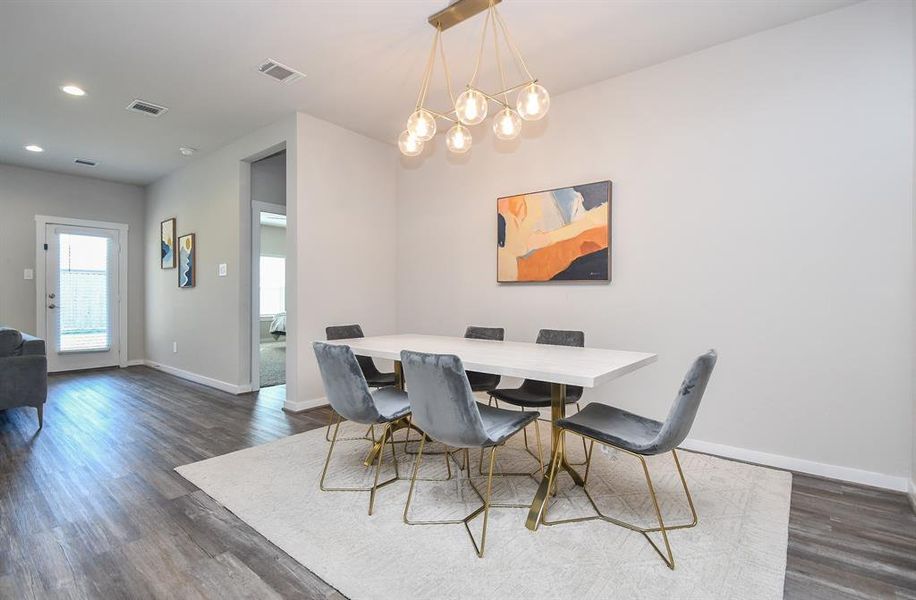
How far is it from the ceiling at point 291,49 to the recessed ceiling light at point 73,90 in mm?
56

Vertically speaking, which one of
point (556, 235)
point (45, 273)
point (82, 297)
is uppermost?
point (556, 235)

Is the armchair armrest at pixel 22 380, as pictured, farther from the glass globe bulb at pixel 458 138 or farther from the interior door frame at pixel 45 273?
the glass globe bulb at pixel 458 138

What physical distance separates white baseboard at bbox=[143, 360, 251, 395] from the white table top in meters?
2.24

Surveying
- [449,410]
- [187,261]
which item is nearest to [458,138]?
[449,410]

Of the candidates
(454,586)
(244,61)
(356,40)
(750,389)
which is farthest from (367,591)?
(244,61)

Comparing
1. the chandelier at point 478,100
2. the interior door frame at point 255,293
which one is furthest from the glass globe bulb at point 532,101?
the interior door frame at point 255,293

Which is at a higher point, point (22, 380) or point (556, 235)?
point (556, 235)

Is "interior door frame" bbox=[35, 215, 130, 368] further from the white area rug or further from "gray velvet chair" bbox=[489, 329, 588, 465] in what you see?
"gray velvet chair" bbox=[489, 329, 588, 465]

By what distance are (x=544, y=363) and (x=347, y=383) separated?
98 centimetres

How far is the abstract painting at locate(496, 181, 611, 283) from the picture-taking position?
3.35 metres

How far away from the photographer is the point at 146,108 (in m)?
3.83

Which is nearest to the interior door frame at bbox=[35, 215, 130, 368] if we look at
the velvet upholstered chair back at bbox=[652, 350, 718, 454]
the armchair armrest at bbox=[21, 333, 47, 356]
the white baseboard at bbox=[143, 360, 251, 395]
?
the white baseboard at bbox=[143, 360, 251, 395]

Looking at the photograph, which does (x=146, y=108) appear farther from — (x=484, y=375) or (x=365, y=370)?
(x=484, y=375)

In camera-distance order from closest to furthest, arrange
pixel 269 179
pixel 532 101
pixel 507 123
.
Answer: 1. pixel 532 101
2. pixel 507 123
3. pixel 269 179
